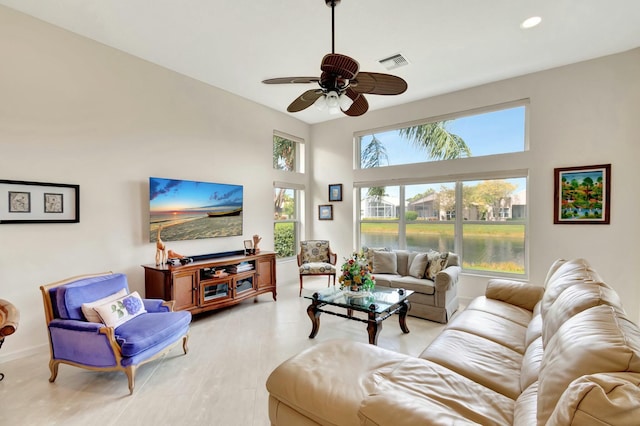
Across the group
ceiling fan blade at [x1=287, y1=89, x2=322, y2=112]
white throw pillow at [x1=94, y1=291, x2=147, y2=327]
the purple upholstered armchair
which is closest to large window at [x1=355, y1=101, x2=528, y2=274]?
ceiling fan blade at [x1=287, y1=89, x2=322, y2=112]

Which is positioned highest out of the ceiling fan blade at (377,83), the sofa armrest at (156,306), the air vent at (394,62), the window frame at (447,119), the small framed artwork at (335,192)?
the air vent at (394,62)

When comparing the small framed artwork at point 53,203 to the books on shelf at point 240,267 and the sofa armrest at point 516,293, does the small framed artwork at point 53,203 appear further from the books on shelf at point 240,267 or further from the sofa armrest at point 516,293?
the sofa armrest at point 516,293

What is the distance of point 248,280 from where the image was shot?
14.1ft

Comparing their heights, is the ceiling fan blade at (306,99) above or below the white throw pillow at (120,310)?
above

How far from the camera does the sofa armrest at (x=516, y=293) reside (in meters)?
2.74

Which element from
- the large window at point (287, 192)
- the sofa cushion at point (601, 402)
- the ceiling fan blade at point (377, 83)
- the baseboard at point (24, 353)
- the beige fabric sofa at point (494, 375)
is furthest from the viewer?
the large window at point (287, 192)

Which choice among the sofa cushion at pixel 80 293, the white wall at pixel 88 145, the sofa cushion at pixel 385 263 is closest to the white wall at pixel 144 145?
the white wall at pixel 88 145

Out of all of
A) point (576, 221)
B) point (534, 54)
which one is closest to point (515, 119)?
point (534, 54)

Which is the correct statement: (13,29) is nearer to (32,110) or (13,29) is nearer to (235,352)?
(32,110)

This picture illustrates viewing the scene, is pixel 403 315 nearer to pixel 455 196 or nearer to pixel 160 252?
pixel 455 196

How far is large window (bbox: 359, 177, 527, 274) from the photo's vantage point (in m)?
4.22

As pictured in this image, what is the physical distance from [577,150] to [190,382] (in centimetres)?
504

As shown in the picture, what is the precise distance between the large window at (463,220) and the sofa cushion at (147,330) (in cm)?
372

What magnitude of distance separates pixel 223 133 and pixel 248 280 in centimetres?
231
